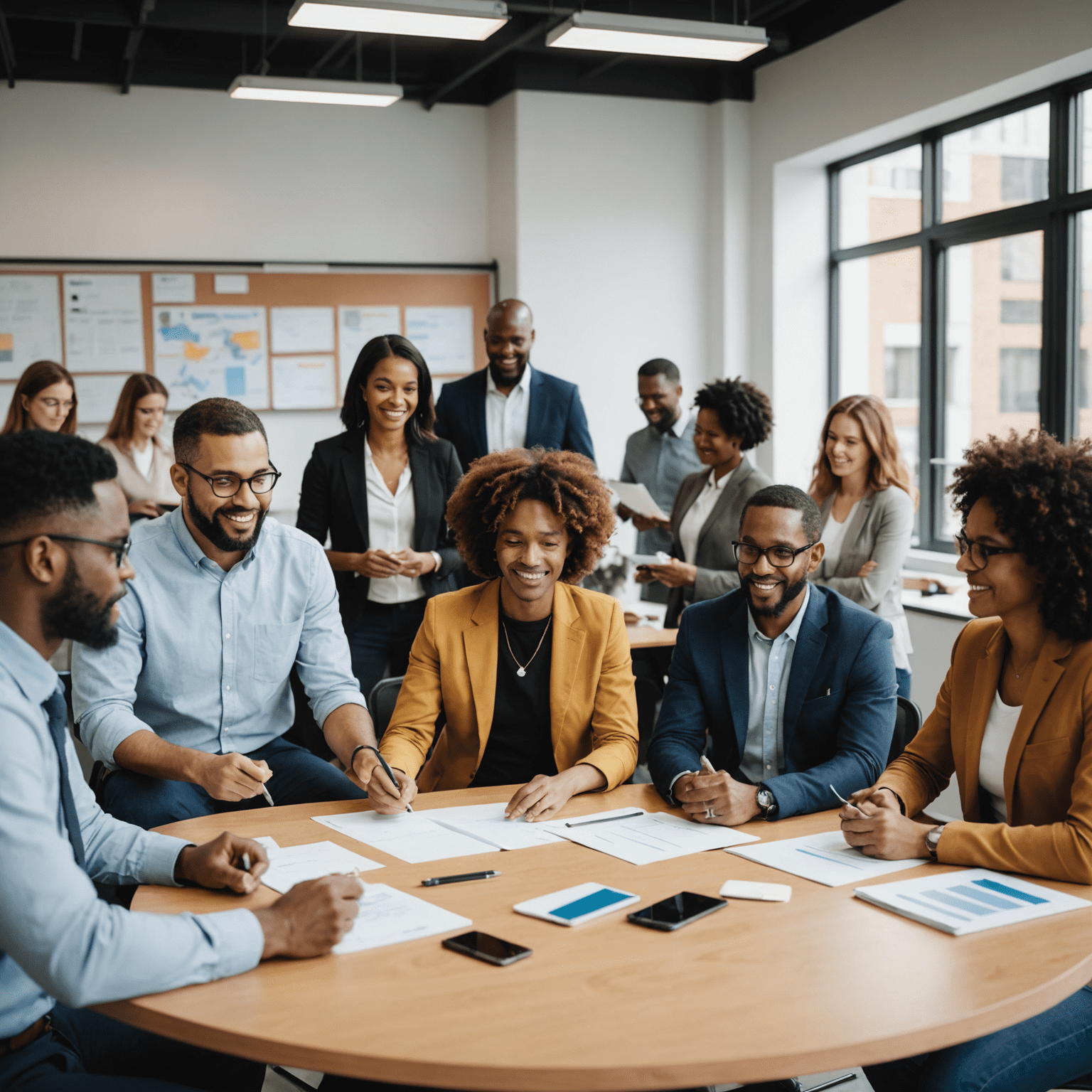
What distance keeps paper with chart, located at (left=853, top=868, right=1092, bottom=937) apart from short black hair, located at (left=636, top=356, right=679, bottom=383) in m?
4.01

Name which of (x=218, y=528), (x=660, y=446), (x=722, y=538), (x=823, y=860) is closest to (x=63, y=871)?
(x=823, y=860)

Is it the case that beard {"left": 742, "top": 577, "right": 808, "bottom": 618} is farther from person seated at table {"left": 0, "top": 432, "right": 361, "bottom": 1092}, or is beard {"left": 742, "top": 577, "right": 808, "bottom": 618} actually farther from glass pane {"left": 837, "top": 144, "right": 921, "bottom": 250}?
glass pane {"left": 837, "top": 144, "right": 921, "bottom": 250}

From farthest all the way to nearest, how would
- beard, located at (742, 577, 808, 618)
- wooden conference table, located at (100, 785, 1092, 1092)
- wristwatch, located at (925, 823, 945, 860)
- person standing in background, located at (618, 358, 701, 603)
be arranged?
person standing in background, located at (618, 358, 701, 603)
beard, located at (742, 577, 808, 618)
wristwatch, located at (925, 823, 945, 860)
wooden conference table, located at (100, 785, 1092, 1092)

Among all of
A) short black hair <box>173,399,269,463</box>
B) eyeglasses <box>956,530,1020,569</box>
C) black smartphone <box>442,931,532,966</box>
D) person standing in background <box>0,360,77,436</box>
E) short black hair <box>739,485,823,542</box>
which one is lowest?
black smartphone <box>442,931,532,966</box>

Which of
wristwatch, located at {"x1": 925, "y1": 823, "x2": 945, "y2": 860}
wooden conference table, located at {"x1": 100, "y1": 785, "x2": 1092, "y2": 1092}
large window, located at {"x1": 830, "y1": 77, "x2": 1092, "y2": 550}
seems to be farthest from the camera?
large window, located at {"x1": 830, "y1": 77, "x2": 1092, "y2": 550}

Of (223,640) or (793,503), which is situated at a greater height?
(793,503)

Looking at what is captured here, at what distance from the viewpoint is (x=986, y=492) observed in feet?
7.10

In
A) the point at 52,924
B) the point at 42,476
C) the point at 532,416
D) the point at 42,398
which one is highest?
the point at 42,398

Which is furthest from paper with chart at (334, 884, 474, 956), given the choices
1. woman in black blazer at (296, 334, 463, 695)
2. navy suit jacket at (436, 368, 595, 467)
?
Answer: navy suit jacket at (436, 368, 595, 467)

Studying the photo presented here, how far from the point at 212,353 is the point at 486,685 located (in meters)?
4.49

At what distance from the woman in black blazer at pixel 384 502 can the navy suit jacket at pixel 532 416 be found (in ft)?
1.93

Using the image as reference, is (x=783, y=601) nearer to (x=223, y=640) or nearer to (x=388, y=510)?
(x=223, y=640)

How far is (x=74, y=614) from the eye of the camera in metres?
1.58

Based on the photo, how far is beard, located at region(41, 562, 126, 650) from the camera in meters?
1.57
